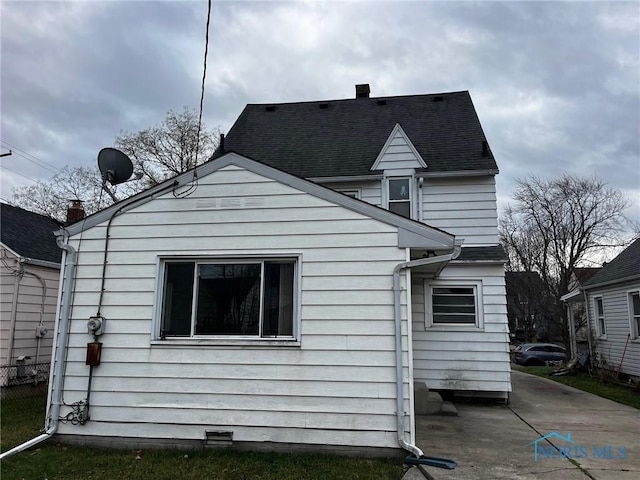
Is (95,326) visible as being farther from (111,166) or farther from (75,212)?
(75,212)

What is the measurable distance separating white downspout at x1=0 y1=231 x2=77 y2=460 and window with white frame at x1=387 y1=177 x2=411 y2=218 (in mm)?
6612

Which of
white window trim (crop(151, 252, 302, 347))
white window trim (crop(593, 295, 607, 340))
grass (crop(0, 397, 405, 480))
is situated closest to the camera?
grass (crop(0, 397, 405, 480))

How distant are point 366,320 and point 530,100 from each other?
11.8 meters

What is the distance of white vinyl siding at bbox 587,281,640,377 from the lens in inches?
492

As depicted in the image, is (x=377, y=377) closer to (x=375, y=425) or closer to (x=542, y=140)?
(x=375, y=425)

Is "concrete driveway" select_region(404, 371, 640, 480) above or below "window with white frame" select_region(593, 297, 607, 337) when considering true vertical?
below

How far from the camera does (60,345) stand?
559 cm

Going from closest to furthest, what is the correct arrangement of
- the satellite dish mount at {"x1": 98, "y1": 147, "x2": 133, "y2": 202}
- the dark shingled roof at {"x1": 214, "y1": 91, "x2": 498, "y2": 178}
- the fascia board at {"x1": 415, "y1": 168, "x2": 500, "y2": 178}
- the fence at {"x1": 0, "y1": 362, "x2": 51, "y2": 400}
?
the satellite dish mount at {"x1": 98, "y1": 147, "x2": 133, "y2": 202} → the fence at {"x1": 0, "y1": 362, "x2": 51, "y2": 400} → the fascia board at {"x1": 415, "y1": 168, "x2": 500, "y2": 178} → the dark shingled roof at {"x1": 214, "y1": 91, "x2": 498, "y2": 178}

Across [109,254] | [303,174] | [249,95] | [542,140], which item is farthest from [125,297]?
[542,140]

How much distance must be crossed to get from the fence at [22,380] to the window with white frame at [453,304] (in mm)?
9245

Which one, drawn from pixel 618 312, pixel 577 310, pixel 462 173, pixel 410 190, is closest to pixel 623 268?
pixel 618 312

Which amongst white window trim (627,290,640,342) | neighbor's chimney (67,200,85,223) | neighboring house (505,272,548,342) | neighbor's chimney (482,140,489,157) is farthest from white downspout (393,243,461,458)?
neighboring house (505,272,548,342)

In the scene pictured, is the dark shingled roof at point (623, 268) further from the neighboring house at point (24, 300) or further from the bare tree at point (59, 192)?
the bare tree at point (59, 192)

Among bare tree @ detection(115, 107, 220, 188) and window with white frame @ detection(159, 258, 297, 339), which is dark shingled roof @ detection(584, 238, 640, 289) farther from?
bare tree @ detection(115, 107, 220, 188)
